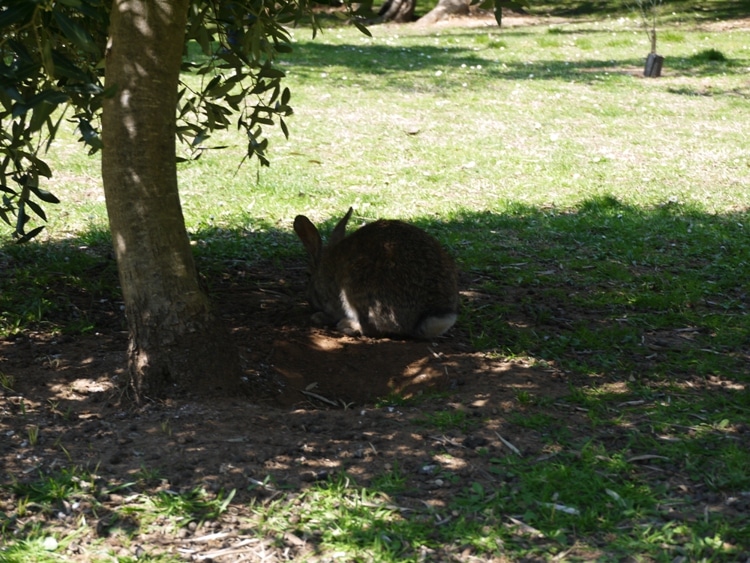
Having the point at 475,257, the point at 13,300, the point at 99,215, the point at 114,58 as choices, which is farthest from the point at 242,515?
the point at 99,215

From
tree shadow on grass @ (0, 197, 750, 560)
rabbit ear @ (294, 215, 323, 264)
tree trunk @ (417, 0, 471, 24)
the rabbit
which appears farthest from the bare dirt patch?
tree trunk @ (417, 0, 471, 24)

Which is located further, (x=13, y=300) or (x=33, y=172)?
(x=13, y=300)

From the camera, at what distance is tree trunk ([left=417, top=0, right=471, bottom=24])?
82.7 feet

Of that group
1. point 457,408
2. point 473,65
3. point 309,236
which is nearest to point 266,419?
point 457,408

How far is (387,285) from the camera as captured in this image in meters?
5.70

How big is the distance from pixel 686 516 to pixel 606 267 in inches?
150

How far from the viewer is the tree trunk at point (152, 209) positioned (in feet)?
13.9

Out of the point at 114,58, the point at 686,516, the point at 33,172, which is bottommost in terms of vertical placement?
the point at 686,516

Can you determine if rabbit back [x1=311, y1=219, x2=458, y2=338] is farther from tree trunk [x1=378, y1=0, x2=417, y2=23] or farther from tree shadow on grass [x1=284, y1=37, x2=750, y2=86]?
tree trunk [x1=378, y1=0, x2=417, y2=23]

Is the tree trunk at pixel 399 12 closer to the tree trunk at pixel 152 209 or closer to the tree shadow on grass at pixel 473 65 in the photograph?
the tree shadow on grass at pixel 473 65

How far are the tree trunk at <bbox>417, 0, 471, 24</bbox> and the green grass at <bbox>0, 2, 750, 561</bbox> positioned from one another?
331 inches

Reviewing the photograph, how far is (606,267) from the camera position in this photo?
7211 mm

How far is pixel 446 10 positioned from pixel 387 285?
21.0m

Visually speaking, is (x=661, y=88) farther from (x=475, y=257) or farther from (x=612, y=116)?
(x=475, y=257)
